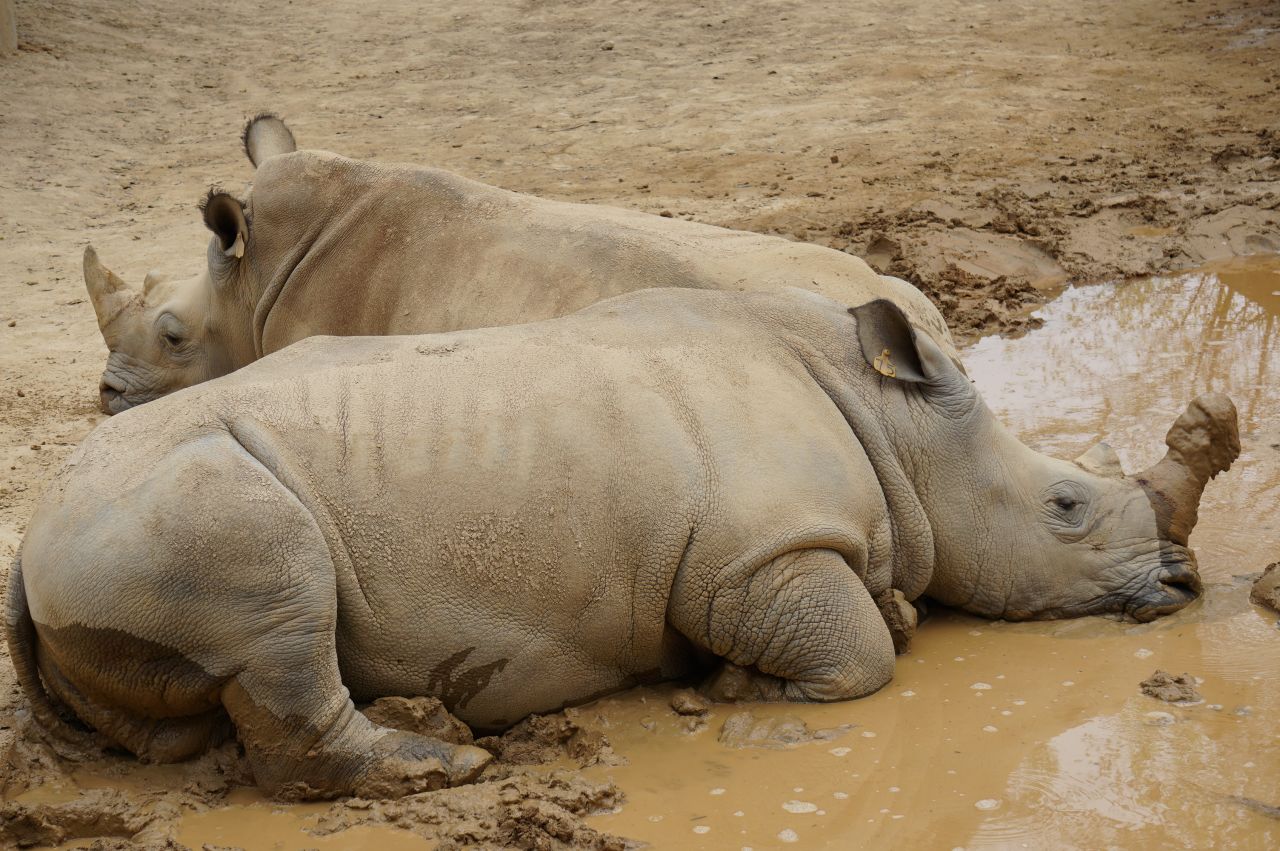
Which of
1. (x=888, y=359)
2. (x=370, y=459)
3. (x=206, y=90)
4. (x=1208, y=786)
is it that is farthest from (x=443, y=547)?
(x=206, y=90)

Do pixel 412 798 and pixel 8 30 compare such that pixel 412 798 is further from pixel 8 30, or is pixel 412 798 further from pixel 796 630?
pixel 8 30

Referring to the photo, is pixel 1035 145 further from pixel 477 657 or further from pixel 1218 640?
pixel 477 657

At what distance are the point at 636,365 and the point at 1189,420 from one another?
1.86m

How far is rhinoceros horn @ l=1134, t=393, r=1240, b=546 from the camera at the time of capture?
16.3ft

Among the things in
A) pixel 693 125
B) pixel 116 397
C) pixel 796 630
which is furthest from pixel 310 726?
pixel 693 125

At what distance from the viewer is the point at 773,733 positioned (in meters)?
4.29

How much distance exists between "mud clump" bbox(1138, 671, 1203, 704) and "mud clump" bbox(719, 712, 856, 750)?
87cm

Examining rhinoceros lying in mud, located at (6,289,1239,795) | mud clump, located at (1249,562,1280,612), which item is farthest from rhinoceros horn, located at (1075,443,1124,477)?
mud clump, located at (1249,562,1280,612)

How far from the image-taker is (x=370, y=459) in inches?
167

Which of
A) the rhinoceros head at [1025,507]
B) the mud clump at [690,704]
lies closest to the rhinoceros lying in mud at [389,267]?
the rhinoceros head at [1025,507]

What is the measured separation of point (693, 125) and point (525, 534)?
343 inches

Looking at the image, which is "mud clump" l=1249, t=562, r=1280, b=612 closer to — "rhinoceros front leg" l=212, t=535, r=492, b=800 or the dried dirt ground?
"rhinoceros front leg" l=212, t=535, r=492, b=800

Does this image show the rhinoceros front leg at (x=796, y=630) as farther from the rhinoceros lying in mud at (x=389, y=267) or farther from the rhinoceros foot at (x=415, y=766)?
the rhinoceros lying in mud at (x=389, y=267)

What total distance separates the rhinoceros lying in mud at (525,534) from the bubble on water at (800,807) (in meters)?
0.58
